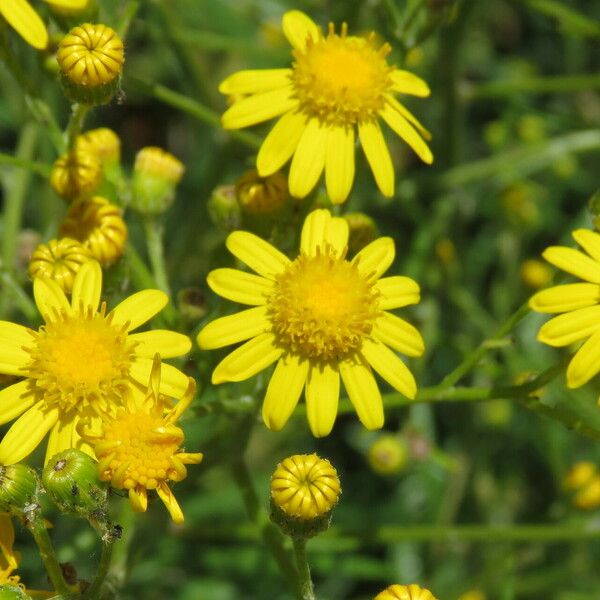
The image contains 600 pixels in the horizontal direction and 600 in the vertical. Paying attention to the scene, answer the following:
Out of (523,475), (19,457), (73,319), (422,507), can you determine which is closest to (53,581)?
(19,457)

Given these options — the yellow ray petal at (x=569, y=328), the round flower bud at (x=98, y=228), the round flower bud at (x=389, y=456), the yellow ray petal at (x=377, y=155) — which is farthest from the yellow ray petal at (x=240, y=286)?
the round flower bud at (x=389, y=456)

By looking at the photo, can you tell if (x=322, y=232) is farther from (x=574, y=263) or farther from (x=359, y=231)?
(x=574, y=263)

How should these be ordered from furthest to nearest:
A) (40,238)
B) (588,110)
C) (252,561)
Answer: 1. (588,110)
2. (252,561)
3. (40,238)

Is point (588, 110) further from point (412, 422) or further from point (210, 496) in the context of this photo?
point (210, 496)

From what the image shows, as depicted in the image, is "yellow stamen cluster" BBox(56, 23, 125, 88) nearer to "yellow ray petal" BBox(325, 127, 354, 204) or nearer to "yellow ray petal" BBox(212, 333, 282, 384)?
"yellow ray petal" BBox(325, 127, 354, 204)

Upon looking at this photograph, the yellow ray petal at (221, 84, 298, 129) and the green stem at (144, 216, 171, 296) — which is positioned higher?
the yellow ray petal at (221, 84, 298, 129)

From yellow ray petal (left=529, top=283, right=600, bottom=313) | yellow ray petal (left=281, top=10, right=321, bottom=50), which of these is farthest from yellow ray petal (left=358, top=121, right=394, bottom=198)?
yellow ray petal (left=529, top=283, right=600, bottom=313)

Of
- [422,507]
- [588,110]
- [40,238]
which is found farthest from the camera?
[588,110]

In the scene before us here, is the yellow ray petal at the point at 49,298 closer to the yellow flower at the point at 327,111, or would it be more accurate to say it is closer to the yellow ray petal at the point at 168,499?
the yellow ray petal at the point at 168,499
